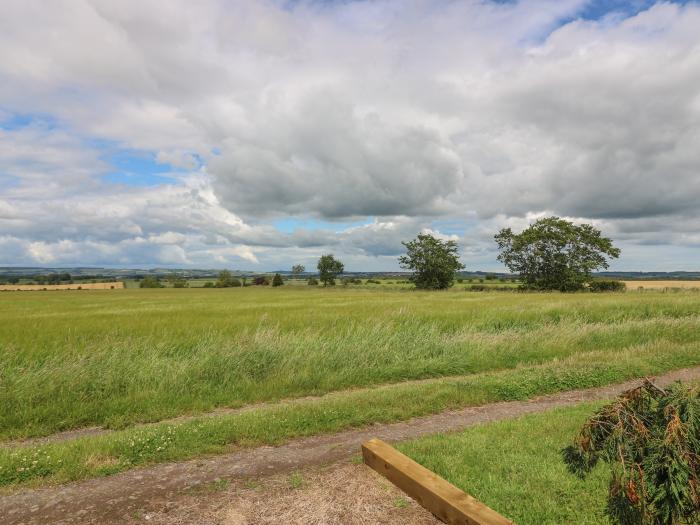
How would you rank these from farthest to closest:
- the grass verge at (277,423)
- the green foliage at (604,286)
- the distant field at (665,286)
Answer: the green foliage at (604,286), the distant field at (665,286), the grass verge at (277,423)

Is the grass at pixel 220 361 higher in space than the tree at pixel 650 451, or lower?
lower

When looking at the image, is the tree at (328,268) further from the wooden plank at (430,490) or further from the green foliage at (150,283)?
the wooden plank at (430,490)

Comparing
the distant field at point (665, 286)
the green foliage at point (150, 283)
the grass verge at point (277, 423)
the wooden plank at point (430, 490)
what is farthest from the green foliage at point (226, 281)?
the wooden plank at point (430, 490)

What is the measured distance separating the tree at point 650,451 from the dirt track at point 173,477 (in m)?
4.09

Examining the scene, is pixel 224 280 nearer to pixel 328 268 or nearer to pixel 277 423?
pixel 328 268

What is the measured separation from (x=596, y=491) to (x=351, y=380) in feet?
22.5

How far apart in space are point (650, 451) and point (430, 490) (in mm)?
2368

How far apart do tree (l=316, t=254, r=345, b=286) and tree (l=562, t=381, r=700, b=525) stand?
117 meters

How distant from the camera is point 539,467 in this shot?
548 cm

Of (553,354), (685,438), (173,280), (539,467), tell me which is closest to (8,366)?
(539,467)

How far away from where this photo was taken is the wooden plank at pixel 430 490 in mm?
3986

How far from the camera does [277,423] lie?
7512 millimetres

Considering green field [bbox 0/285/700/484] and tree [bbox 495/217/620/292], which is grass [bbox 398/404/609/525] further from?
tree [bbox 495/217/620/292]

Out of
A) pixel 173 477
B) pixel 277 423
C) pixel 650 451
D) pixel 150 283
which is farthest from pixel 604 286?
pixel 150 283
